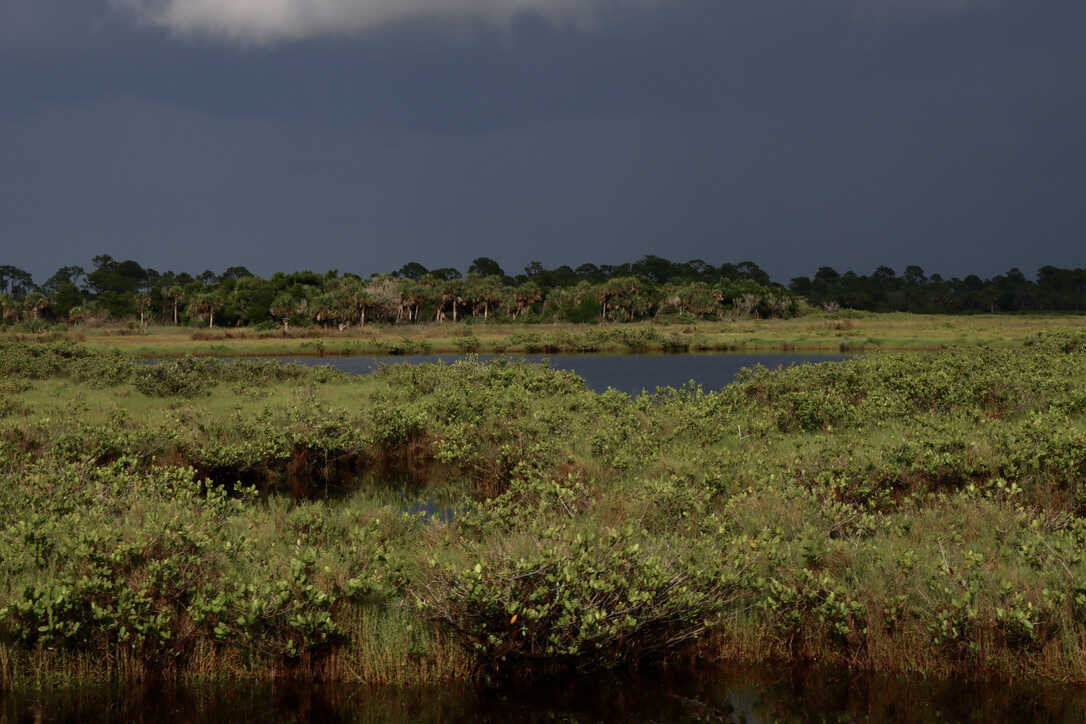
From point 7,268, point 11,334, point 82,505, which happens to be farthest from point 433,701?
point 7,268

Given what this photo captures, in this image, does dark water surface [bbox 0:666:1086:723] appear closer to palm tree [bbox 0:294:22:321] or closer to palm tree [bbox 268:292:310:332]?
palm tree [bbox 268:292:310:332]

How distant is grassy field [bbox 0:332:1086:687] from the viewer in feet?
27.0

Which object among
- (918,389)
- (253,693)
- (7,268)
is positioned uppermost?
(7,268)

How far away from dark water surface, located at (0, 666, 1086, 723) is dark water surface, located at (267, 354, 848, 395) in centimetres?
2583

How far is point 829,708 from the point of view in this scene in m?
8.09

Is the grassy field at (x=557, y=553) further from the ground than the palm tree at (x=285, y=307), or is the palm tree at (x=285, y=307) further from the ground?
the palm tree at (x=285, y=307)

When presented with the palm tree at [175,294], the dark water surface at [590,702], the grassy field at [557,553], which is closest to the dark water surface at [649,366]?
the grassy field at [557,553]

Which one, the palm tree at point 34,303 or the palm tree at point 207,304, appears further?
the palm tree at point 207,304

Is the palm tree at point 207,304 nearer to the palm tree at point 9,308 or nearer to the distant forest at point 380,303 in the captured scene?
the distant forest at point 380,303

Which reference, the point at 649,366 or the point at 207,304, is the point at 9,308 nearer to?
the point at 207,304

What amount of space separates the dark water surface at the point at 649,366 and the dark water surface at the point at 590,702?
1017 inches

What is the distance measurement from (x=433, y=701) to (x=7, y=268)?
214 meters

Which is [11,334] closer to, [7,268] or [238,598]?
[238,598]

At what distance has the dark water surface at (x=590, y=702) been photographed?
7.86 meters
